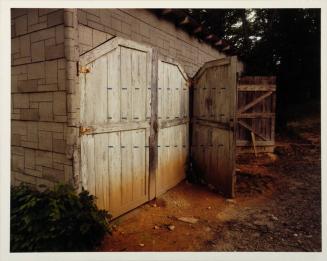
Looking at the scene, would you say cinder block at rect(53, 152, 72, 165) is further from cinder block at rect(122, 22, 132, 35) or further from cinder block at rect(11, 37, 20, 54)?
cinder block at rect(122, 22, 132, 35)

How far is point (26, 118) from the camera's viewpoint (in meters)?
3.65

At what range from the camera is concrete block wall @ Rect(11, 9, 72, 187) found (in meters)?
3.18

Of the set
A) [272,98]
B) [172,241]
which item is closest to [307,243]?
[172,241]

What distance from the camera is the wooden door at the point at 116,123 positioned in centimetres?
335

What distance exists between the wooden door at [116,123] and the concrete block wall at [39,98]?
0.27m

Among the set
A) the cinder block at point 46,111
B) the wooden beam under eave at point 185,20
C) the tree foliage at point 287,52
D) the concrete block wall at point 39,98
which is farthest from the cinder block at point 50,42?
the tree foliage at point 287,52

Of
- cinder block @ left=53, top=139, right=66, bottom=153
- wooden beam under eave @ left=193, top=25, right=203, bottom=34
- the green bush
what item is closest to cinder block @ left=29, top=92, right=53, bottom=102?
cinder block @ left=53, top=139, right=66, bottom=153

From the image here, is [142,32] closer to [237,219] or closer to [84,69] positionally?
[84,69]

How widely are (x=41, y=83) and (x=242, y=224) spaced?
3501 millimetres

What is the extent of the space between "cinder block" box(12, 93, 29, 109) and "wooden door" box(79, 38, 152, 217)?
96cm

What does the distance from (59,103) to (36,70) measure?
0.64m

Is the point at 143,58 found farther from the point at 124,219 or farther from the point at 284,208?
the point at 284,208

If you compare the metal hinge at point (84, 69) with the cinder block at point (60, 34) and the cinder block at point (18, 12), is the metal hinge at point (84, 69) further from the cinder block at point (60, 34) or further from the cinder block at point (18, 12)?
the cinder block at point (18, 12)

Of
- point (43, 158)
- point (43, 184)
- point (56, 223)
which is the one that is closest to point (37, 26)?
point (43, 158)
